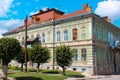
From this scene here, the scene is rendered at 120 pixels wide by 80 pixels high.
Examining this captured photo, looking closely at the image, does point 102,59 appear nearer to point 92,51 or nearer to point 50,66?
point 92,51

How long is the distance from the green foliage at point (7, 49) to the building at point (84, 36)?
17.3 meters

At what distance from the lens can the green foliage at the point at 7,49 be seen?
20062 mm

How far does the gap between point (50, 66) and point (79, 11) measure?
38.6 feet

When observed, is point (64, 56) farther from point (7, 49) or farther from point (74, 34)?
point (7, 49)

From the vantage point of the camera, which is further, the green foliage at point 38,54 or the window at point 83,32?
the window at point 83,32

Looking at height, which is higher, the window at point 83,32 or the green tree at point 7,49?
the window at point 83,32

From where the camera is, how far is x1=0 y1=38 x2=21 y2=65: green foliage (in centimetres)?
2006

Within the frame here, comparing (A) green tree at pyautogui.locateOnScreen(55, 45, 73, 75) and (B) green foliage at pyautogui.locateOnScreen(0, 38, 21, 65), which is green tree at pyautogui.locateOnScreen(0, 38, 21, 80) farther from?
(A) green tree at pyautogui.locateOnScreen(55, 45, 73, 75)

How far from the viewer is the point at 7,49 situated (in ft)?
66.0

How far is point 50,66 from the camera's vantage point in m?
41.6

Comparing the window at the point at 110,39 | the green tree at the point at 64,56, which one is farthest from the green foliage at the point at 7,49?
the window at the point at 110,39

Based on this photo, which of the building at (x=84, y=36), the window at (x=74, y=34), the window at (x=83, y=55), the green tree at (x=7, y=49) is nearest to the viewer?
the green tree at (x=7, y=49)

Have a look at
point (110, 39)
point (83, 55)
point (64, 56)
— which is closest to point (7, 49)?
point (64, 56)

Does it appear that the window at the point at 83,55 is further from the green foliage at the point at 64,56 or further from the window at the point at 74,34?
the green foliage at the point at 64,56
